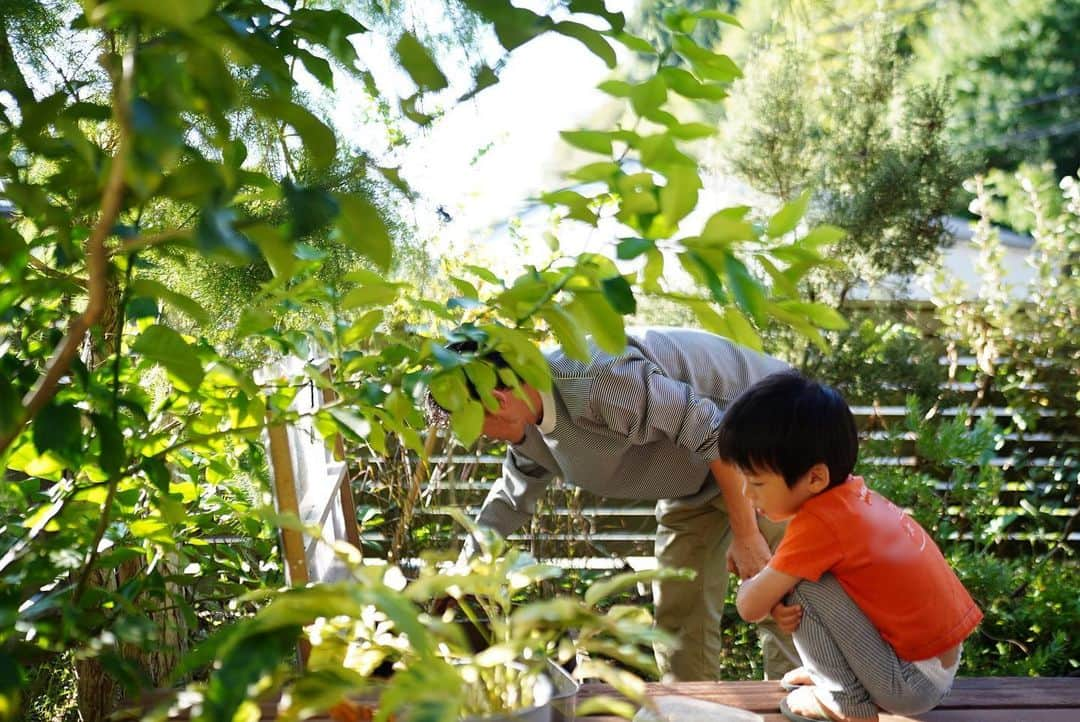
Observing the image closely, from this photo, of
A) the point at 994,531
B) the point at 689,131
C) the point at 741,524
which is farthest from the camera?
the point at 994,531

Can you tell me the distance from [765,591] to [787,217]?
0.86 metres

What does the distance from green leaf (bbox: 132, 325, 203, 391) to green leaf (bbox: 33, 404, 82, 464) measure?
8 cm

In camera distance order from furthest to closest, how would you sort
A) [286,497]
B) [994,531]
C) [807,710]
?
[994,531], [286,497], [807,710]

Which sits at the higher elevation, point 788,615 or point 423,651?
point 423,651

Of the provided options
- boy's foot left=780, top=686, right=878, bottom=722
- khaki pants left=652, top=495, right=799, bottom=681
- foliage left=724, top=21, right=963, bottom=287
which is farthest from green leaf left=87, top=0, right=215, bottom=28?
foliage left=724, top=21, right=963, bottom=287

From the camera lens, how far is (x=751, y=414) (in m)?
1.74

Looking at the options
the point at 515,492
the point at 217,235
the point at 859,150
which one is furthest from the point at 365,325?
the point at 859,150

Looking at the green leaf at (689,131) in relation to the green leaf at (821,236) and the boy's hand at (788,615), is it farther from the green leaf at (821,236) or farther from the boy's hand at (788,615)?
the boy's hand at (788,615)

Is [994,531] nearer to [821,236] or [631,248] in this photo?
[821,236]

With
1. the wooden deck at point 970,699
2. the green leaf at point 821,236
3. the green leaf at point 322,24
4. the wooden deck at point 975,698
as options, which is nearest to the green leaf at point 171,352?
the green leaf at point 322,24

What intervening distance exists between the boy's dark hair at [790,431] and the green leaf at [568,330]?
88cm

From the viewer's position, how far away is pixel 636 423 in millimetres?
2404

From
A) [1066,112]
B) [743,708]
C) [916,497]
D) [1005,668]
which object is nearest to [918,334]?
[916,497]

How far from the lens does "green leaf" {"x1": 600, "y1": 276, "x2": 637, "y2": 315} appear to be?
80 centimetres
